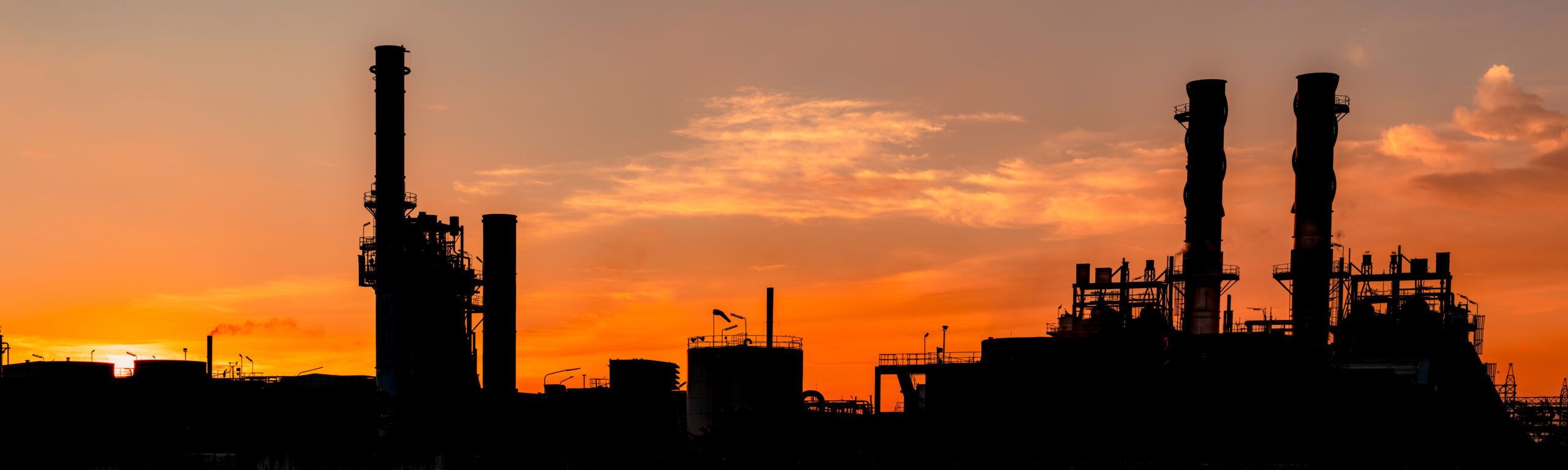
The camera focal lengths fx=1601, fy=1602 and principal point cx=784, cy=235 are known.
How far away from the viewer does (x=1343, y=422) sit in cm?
6397

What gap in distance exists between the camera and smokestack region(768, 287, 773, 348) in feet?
276

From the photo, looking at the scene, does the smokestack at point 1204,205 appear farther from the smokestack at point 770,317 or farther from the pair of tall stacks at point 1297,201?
the smokestack at point 770,317

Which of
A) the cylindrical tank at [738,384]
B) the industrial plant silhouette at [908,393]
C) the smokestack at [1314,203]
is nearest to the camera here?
the industrial plant silhouette at [908,393]

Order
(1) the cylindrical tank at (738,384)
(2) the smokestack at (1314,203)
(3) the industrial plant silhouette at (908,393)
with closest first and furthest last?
(3) the industrial plant silhouette at (908,393), (1) the cylindrical tank at (738,384), (2) the smokestack at (1314,203)

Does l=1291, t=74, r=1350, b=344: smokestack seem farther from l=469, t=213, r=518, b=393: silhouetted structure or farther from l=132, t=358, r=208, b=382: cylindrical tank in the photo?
l=132, t=358, r=208, b=382: cylindrical tank

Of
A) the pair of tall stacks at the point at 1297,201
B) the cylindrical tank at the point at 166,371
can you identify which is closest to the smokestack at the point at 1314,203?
the pair of tall stacks at the point at 1297,201

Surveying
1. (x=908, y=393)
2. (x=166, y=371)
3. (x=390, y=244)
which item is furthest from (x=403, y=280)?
(x=908, y=393)

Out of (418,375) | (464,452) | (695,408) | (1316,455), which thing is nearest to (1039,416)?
(1316,455)

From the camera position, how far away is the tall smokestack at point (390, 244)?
83000 mm

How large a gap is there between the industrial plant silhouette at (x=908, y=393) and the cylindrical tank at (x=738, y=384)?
0.13 metres

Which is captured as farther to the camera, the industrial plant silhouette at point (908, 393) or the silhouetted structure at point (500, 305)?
the silhouetted structure at point (500, 305)

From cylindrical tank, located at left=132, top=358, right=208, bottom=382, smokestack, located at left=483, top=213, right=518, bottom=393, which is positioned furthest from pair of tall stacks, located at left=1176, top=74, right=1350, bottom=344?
cylindrical tank, located at left=132, top=358, right=208, bottom=382

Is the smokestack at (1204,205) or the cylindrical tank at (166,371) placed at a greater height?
the smokestack at (1204,205)

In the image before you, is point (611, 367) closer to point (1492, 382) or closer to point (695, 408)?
point (695, 408)
